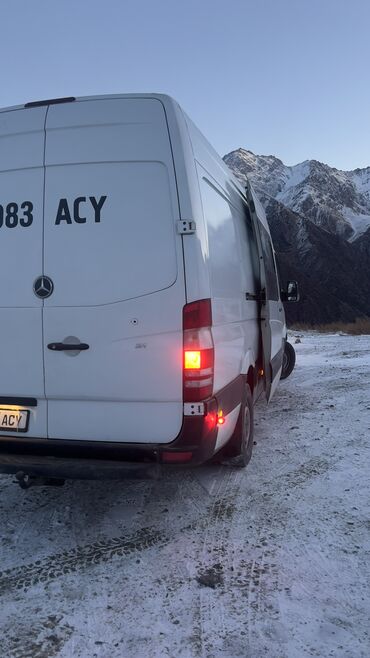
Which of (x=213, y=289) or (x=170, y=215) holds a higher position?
(x=170, y=215)

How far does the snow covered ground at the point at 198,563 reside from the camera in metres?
2.34

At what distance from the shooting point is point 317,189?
145m

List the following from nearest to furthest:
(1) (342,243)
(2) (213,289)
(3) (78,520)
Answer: (2) (213,289) < (3) (78,520) < (1) (342,243)

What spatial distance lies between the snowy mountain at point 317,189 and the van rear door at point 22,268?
119m

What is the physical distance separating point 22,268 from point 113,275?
2.02ft

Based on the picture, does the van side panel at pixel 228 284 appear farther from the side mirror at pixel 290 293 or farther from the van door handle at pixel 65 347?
the side mirror at pixel 290 293

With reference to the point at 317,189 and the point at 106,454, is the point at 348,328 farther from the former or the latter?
the point at 317,189

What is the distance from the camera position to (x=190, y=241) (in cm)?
301

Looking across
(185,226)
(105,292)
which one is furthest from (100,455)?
(185,226)

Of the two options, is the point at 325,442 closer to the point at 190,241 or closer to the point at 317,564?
the point at 317,564

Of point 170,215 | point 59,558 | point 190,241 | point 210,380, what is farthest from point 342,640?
point 170,215

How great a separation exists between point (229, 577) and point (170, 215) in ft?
6.86

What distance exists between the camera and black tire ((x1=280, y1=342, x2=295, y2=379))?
8555mm

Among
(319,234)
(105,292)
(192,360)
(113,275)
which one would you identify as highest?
(319,234)
